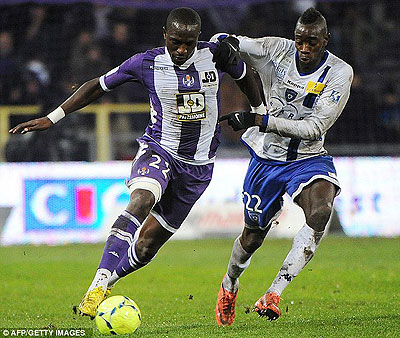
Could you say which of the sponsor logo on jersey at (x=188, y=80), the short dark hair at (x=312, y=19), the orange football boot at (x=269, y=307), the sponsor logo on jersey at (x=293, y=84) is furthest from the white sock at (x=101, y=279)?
the short dark hair at (x=312, y=19)

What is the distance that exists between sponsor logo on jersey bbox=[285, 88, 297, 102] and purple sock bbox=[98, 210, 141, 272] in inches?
64.3

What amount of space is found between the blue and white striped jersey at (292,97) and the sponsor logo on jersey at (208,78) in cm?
30

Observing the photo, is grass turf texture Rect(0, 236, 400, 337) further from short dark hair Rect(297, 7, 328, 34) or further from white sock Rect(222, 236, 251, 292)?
short dark hair Rect(297, 7, 328, 34)

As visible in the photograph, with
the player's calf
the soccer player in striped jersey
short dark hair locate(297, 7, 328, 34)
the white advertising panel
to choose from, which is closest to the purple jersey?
the soccer player in striped jersey

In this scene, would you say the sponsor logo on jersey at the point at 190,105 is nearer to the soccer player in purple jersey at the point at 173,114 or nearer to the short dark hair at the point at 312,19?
the soccer player in purple jersey at the point at 173,114

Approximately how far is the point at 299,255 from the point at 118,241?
1.36m

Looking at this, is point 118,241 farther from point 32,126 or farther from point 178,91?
point 178,91

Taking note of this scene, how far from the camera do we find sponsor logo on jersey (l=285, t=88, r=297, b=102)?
7.11 meters

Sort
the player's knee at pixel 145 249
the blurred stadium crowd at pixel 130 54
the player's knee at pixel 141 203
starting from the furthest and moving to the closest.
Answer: the blurred stadium crowd at pixel 130 54, the player's knee at pixel 145 249, the player's knee at pixel 141 203

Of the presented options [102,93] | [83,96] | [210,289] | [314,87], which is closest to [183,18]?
[102,93]

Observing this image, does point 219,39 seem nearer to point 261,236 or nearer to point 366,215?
point 261,236

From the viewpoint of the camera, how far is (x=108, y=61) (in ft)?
55.7

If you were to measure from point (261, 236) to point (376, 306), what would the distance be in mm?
1316

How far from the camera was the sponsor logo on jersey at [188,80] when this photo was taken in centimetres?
721
